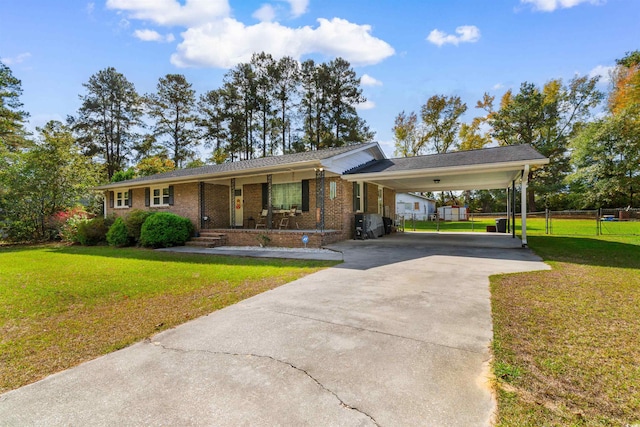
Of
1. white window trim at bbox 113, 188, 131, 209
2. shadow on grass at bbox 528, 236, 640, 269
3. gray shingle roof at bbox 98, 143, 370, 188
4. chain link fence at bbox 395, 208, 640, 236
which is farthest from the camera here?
chain link fence at bbox 395, 208, 640, 236

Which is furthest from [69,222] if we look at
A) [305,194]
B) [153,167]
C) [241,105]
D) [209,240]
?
[241,105]

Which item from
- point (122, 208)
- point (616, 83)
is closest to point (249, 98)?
point (122, 208)

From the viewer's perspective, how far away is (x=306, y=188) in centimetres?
1282

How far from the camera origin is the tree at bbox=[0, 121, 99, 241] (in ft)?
48.5

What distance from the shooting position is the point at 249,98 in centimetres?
2792

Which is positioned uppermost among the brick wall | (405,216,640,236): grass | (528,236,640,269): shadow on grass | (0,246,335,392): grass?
the brick wall

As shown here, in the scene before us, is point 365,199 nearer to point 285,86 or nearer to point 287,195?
point 287,195

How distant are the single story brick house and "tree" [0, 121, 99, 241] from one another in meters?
2.49

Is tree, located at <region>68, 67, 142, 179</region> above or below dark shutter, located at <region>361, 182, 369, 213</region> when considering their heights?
above

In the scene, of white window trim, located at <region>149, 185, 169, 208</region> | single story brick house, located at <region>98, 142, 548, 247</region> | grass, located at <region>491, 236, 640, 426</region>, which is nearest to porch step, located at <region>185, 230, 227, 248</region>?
single story brick house, located at <region>98, 142, 548, 247</region>

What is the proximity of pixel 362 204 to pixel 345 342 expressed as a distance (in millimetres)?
10973

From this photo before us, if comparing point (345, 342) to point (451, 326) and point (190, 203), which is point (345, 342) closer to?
point (451, 326)

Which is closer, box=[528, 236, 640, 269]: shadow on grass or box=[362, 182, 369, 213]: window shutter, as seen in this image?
box=[528, 236, 640, 269]: shadow on grass

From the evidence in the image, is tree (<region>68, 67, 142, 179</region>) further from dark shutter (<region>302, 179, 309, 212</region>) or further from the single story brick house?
dark shutter (<region>302, 179, 309, 212</region>)
